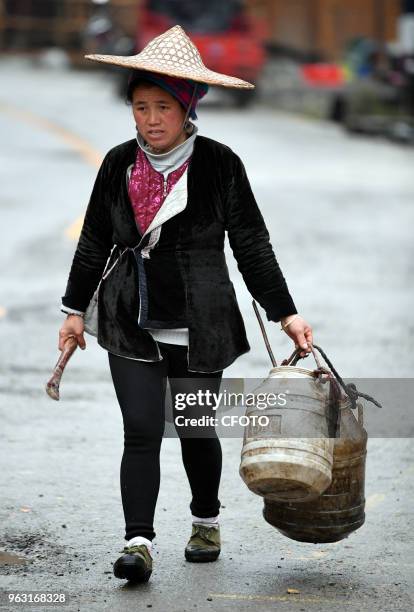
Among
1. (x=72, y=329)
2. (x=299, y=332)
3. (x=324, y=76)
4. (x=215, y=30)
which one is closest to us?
(x=299, y=332)

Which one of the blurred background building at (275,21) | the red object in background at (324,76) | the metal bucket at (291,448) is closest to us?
the metal bucket at (291,448)

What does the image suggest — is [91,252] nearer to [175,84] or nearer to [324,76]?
[175,84]

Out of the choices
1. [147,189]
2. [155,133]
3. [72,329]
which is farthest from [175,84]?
[72,329]

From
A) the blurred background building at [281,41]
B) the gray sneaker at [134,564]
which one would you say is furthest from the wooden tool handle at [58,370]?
the blurred background building at [281,41]

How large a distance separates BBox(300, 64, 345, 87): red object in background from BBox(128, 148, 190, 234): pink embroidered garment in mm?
22362

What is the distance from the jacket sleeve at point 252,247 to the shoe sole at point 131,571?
1.00 meters

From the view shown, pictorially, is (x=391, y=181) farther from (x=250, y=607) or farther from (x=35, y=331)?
(x=250, y=607)

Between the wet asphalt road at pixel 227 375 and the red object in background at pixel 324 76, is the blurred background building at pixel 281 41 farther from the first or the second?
the wet asphalt road at pixel 227 375

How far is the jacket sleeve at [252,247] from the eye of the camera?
5.04 metres

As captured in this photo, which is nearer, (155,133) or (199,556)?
(155,133)

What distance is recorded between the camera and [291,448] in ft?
15.2

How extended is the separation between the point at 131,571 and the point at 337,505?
2.46 ft

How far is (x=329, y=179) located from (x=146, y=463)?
1260 centimetres

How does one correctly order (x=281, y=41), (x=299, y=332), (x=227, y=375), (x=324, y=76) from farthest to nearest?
(x=281, y=41) < (x=324, y=76) < (x=227, y=375) < (x=299, y=332)
